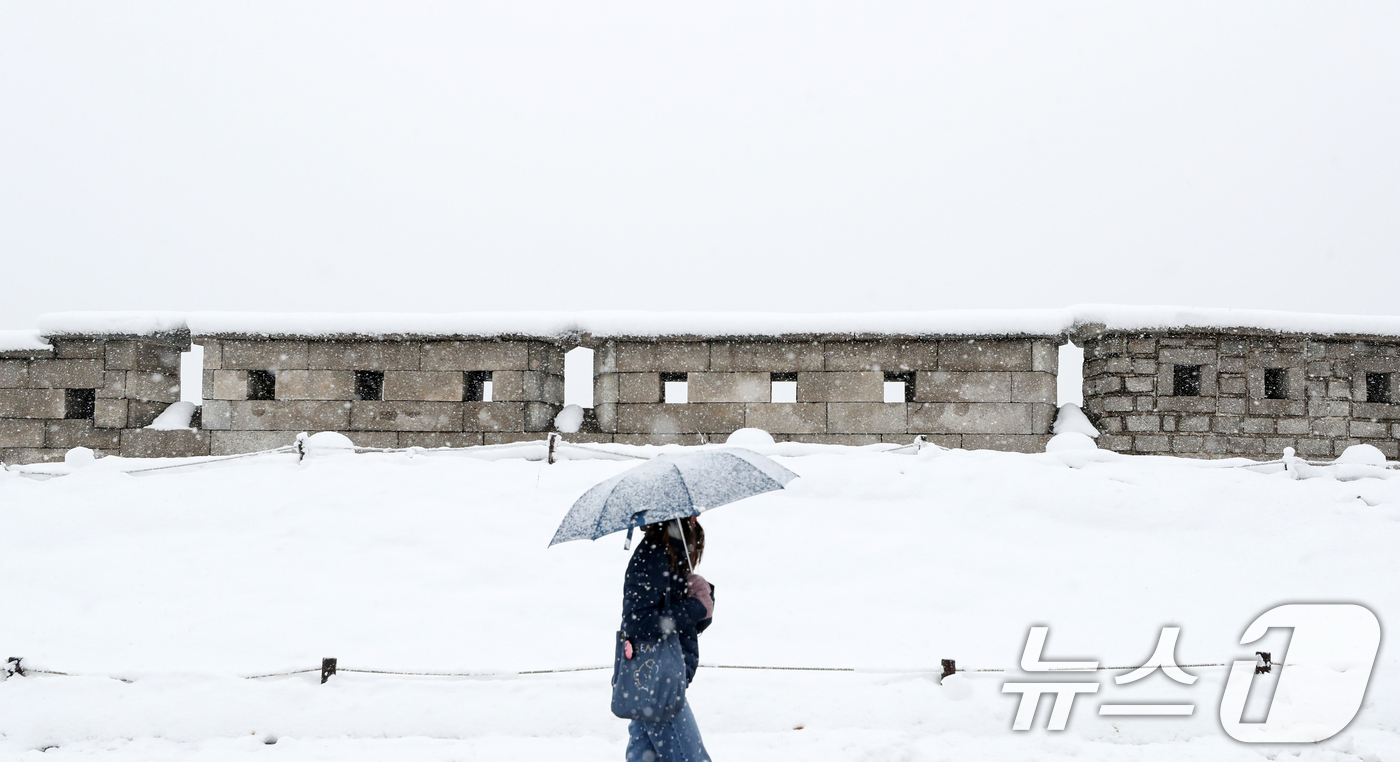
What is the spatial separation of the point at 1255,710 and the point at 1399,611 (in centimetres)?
204

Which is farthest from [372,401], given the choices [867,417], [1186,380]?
[1186,380]

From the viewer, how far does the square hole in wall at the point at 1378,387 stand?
9.47 m

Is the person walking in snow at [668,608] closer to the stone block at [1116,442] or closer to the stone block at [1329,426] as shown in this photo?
the stone block at [1116,442]

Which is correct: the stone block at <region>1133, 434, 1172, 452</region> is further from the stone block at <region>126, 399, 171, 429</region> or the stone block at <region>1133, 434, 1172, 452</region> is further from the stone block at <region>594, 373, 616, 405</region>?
the stone block at <region>126, 399, 171, 429</region>

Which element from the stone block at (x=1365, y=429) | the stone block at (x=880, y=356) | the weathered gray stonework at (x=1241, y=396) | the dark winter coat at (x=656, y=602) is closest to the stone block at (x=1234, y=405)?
the weathered gray stonework at (x=1241, y=396)

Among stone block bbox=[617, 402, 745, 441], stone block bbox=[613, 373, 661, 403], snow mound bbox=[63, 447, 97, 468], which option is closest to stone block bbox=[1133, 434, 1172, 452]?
stone block bbox=[617, 402, 745, 441]

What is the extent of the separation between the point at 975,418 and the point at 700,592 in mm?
7172

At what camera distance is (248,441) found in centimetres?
941

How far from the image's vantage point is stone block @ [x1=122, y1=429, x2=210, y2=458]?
31.2 feet

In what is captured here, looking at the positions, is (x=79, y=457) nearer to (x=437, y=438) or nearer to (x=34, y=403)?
(x=34, y=403)

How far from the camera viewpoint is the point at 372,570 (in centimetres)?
574

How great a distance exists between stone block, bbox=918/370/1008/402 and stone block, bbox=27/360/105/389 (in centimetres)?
964

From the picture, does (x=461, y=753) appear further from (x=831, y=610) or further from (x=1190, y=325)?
(x=1190, y=325)

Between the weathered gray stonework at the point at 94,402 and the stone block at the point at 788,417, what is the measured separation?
22.1 feet
